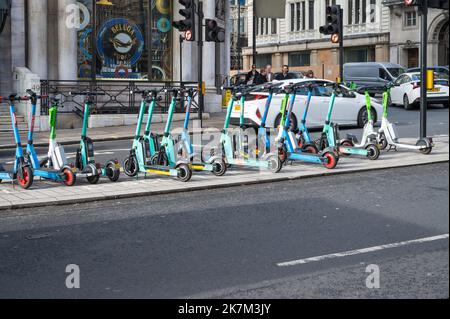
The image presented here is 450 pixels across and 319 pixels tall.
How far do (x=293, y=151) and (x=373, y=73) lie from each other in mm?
30957

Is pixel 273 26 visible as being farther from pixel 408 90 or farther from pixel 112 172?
pixel 112 172

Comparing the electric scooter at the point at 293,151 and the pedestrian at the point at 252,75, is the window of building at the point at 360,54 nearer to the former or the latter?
the pedestrian at the point at 252,75

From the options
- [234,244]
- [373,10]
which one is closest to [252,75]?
[234,244]

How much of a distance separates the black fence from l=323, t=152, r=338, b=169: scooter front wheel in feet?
41.7

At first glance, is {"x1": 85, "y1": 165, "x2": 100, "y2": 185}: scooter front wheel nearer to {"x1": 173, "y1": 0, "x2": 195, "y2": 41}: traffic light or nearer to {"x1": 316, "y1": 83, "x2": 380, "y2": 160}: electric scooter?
{"x1": 316, "y1": 83, "x2": 380, "y2": 160}: electric scooter

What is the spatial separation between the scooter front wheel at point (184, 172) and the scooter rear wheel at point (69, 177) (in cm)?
164

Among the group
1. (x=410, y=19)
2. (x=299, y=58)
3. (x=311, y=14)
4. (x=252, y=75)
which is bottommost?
(x=252, y=75)

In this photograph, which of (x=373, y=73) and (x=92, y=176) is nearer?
(x=92, y=176)

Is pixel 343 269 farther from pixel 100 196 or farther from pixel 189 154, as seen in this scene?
pixel 189 154

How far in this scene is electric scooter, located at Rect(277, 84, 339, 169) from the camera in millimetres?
12969

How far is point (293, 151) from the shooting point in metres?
13.4

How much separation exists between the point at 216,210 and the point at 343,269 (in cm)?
330
